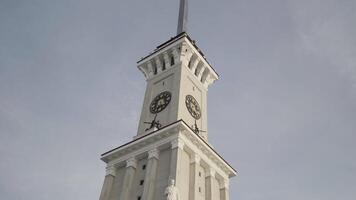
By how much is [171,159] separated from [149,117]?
10349mm

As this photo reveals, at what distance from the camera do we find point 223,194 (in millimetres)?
42625

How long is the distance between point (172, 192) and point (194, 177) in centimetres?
550

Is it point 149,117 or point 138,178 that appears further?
A: point 149,117

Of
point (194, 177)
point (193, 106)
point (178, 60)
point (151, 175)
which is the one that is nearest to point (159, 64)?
point (178, 60)

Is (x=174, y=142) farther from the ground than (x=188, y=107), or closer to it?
closer to it

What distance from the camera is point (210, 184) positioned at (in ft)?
133

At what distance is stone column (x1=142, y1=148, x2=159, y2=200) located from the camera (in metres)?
36.7

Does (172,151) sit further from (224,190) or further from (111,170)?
(224,190)

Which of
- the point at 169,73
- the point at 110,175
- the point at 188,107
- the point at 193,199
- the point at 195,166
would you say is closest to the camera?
the point at 193,199

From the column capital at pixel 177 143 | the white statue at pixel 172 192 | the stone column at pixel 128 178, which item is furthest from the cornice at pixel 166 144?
the white statue at pixel 172 192

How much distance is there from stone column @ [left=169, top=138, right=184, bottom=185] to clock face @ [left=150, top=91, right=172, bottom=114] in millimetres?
8456

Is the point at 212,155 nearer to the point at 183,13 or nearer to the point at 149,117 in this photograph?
the point at 149,117

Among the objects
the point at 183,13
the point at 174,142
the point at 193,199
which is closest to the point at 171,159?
the point at 174,142

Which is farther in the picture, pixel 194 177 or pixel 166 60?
pixel 166 60
